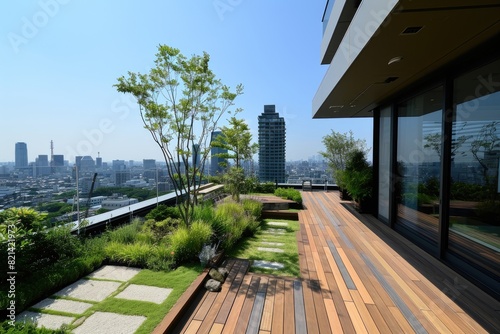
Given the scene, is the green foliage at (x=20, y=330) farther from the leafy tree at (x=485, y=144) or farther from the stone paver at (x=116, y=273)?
the leafy tree at (x=485, y=144)

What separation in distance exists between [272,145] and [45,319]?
12443mm

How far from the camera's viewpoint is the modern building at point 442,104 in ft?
8.05

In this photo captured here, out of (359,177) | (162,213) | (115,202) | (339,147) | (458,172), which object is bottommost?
(162,213)

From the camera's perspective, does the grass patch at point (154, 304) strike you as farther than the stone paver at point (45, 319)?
Yes

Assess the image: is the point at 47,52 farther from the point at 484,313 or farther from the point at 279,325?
the point at 484,313

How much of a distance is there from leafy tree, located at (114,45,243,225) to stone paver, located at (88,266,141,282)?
1160mm

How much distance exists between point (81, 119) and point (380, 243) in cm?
642

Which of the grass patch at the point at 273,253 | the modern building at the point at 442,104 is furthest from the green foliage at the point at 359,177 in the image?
the grass patch at the point at 273,253

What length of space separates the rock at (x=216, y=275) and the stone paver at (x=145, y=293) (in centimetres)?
59

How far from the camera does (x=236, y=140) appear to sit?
8805 millimetres

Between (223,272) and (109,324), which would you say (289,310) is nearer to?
(223,272)

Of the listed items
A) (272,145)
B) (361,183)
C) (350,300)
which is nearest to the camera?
(350,300)

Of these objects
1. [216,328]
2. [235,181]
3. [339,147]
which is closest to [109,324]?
[216,328]

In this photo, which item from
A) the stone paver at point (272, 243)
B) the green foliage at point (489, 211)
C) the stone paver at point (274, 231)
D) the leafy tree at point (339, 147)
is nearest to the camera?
the green foliage at point (489, 211)
